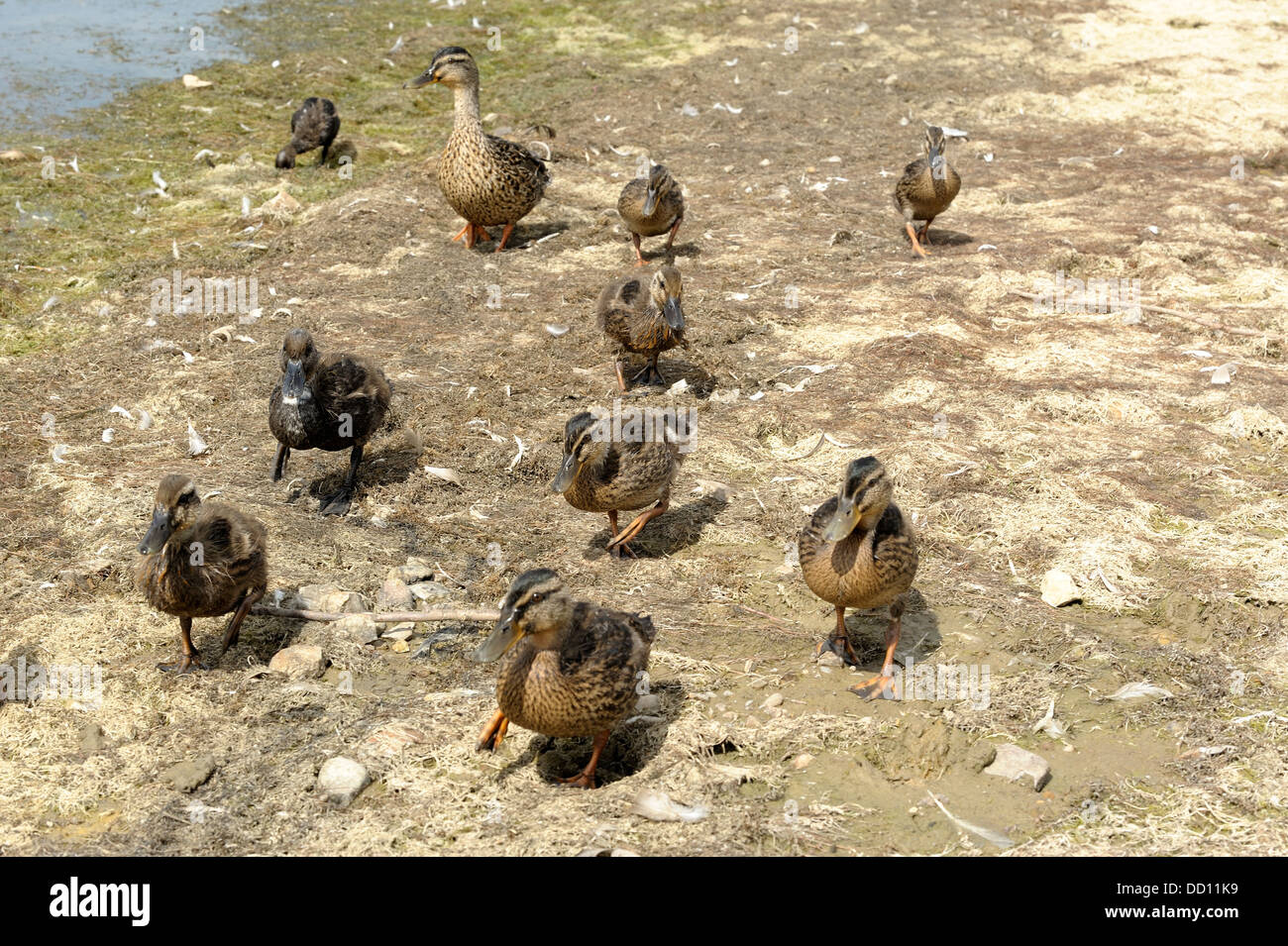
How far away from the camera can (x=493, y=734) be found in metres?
5.33

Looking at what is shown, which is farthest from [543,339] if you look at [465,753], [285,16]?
[285,16]

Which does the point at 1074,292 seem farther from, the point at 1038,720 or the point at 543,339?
the point at 1038,720

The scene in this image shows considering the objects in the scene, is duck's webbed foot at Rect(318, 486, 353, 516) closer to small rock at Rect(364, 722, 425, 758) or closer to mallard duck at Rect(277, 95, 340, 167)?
small rock at Rect(364, 722, 425, 758)

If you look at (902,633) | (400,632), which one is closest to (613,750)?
(400,632)

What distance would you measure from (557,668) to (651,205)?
6.52 meters

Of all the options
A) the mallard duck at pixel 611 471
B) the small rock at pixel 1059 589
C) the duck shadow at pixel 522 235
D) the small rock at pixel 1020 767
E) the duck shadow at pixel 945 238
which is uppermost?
the duck shadow at pixel 945 238

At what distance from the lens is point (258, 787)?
5.11 meters

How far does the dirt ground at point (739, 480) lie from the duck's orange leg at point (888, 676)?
0.07 metres

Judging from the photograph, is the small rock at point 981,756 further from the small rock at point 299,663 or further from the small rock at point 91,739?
the small rock at point 91,739

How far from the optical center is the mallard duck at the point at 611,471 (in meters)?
6.79

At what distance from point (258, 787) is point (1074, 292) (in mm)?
Answer: 8376

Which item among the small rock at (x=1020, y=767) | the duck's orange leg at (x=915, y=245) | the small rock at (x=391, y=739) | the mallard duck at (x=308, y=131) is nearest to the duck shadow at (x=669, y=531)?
the small rock at (x=391, y=739)

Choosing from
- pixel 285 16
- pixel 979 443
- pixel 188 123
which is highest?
pixel 285 16

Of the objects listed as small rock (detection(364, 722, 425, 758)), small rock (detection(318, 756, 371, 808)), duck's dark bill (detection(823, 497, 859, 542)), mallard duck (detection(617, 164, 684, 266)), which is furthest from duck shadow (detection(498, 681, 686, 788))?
mallard duck (detection(617, 164, 684, 266))
